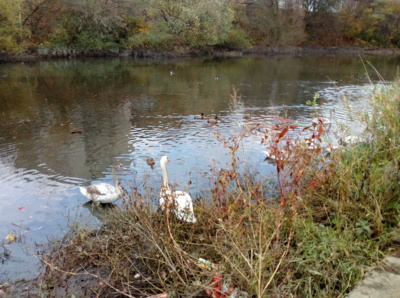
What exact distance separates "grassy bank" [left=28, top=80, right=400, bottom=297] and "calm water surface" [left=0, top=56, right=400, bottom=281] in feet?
3.33

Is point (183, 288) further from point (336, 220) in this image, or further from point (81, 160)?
point (81, 160)

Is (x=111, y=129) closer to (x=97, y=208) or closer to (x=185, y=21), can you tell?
(x=97, y=208)

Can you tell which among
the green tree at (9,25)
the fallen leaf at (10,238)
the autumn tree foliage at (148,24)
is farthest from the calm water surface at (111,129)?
the autumn tree foliage at (148,24)

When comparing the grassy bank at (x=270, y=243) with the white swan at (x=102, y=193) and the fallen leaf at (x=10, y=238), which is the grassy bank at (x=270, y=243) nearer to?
the fallen leaf at (x=10, y=238)

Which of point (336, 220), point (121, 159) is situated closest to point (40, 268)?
point (336, 220)

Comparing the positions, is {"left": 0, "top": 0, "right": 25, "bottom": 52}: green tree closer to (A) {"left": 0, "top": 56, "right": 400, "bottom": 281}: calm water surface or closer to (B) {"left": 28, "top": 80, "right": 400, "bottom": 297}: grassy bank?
(A) {"left": 0, "top": 56, "right": 400, "bottom": 281}: calm water surface

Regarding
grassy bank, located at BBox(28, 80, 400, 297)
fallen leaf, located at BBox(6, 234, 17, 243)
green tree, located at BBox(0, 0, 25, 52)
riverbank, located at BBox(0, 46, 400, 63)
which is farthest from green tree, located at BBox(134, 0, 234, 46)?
grassy bank, located at BBox(28, 80, 400, 297)

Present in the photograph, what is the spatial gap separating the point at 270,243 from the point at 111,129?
9.14 meters

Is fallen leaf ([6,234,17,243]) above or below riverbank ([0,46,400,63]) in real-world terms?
below

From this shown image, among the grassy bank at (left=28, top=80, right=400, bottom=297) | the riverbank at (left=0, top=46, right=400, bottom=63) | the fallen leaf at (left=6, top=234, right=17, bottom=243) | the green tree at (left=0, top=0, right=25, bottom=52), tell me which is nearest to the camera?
the grassy bank at (left=28, top=80, right=400, bottom=297)

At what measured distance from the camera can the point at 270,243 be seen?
3.37m

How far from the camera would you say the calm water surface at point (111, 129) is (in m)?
6.29

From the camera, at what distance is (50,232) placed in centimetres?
561

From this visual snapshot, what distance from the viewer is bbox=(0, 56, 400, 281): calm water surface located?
629cm
